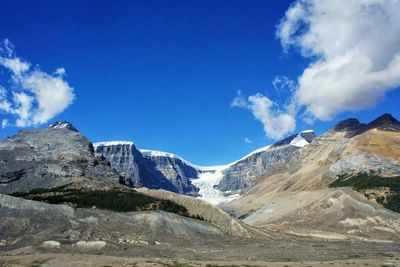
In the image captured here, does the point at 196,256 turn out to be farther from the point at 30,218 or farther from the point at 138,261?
the point at 30,218

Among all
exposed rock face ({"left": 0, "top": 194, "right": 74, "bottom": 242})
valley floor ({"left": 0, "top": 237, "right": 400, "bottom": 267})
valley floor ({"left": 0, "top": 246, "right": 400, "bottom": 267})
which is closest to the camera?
valley floor ({"left": 0, "top": 246, "right": 400, "bottom": 267})

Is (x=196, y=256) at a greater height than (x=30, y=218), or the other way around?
(x=30, y=218)

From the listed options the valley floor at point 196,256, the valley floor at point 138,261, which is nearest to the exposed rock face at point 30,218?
the valley floor at point 196,256

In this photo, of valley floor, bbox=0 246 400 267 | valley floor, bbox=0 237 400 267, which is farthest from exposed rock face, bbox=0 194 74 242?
valley floor, bbox=0 246 400 267

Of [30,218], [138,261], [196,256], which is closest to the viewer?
[138,261]

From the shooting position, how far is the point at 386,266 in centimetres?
8575

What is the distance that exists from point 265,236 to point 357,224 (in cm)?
4600

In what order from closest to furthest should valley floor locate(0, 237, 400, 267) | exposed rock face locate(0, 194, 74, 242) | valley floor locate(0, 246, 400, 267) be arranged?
valley floor locate(0, 246, 400, 267)
valley floor locate(0, 237, 400, 267)
exposed rock face locate(0, 194, 74, 242)

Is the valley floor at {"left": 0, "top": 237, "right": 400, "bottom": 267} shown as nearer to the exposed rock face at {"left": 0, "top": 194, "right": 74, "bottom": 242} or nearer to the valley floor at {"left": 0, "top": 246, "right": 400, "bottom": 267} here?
the valley floor at {"left": 0, "top": 246, "right": 400, "bottom": 267}

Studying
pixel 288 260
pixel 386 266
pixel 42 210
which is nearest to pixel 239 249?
pixel 288 260

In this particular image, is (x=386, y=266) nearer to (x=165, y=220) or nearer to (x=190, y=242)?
(x=190, y=242)

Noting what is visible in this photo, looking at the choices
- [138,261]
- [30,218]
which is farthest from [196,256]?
[30,218]

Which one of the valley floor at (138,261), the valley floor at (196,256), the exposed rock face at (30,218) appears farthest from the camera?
the exposed rock face at (30,218)

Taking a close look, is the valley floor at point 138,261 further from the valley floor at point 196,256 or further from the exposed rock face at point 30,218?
the exposed rock face at point 30,218
